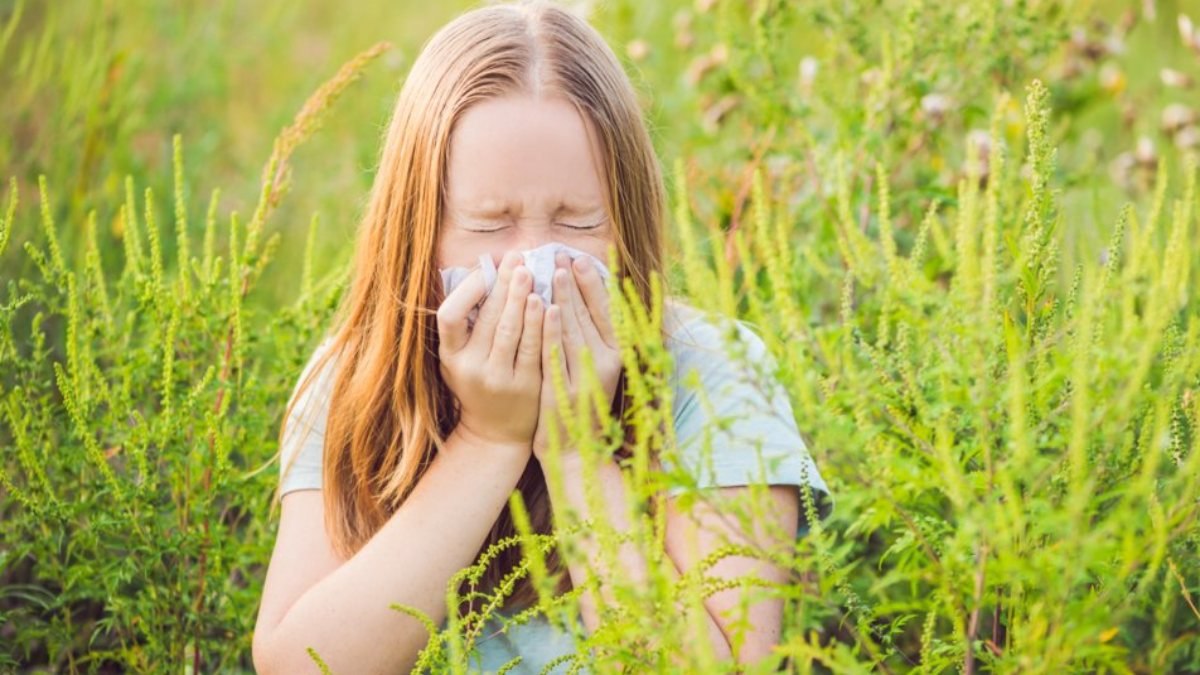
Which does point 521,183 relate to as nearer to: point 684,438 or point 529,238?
point 529,238

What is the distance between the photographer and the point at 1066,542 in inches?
38.2

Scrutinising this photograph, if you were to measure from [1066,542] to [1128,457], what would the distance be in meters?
0.48

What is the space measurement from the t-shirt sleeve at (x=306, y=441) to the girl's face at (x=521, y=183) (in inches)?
13.7

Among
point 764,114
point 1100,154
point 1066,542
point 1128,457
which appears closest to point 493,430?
point 1128,457

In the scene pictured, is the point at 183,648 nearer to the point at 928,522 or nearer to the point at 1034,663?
the point at 928,522

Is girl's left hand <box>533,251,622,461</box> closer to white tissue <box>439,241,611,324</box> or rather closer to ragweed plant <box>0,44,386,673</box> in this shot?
white tissue <box>439,241,611,324</box>

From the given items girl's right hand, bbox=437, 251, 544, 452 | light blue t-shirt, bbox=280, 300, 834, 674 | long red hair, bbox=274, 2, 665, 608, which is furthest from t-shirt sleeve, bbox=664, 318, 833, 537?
girl's right hand, bbox=437, 251, 544, 452

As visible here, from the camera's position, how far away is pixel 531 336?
1.70 meters

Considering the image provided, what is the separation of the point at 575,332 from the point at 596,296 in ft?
0.19

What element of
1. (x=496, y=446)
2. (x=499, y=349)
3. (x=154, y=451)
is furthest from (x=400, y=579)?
(x=154, y=451)

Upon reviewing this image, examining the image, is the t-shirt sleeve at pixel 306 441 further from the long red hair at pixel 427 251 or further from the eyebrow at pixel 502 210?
the eyebrow at pixel 502 210

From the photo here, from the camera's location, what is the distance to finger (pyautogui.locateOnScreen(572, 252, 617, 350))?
5.63ft

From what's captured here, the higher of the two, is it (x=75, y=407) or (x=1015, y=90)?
(x=1015, y=90)

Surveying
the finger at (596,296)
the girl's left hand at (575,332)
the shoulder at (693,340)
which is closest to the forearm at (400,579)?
the girl's left hand at (575,332)
